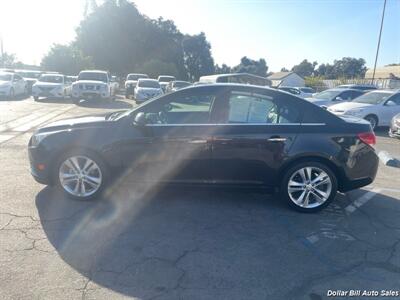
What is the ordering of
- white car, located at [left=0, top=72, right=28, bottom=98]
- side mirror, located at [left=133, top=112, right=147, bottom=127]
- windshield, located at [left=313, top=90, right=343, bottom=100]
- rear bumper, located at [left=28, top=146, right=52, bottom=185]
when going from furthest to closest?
white car, located at [left=0, top=72, right=28, bottom=98]
windshield, located at [left=313, top=90, right=343, bottom=100]
rear bumper, located at [left=28, top=146, right=52, bottom=185]
side mirror, located at [left=133, top=112, right=147, bottom=127]

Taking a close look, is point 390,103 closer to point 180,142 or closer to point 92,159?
point 180,142

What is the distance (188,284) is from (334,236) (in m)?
1.91

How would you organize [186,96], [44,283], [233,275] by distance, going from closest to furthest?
[44,283] < [233,275] < [186,96]

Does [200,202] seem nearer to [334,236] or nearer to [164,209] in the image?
[164,209]

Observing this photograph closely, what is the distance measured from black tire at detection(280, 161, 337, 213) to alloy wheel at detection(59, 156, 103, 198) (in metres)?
2.47

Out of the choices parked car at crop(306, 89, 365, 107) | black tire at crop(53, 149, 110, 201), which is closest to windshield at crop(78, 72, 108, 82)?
parked car at crop(306, 89, 365, 107)

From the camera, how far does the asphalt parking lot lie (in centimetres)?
267

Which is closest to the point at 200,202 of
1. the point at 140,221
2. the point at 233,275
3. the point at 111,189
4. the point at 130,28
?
the point at 140,221

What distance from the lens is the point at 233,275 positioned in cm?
283

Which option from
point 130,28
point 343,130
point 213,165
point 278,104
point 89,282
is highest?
point 130,28

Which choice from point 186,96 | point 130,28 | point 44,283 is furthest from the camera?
point 130,28

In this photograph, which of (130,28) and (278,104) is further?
(130,28)

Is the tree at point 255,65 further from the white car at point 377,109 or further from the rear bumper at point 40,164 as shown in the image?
the rear bumper at point 40,164

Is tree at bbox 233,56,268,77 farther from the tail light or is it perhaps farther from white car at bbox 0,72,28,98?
the tail light
